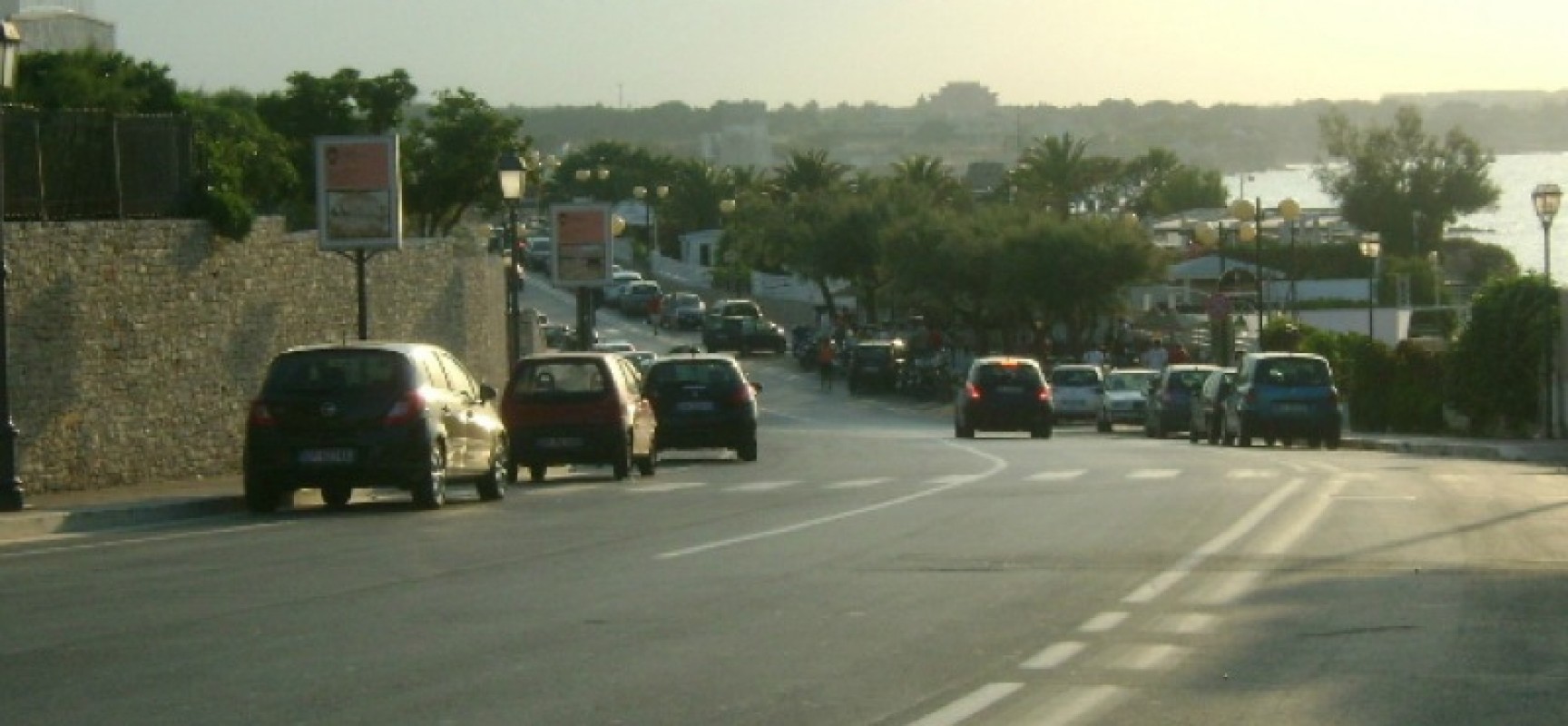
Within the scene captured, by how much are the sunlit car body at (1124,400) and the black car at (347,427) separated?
124 feet

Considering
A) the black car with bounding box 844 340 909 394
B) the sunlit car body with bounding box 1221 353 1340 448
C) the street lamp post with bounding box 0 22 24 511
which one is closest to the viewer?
the street lamp post with bounding box 0 22 24 511

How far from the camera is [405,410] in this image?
81.9ft

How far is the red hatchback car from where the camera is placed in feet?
104

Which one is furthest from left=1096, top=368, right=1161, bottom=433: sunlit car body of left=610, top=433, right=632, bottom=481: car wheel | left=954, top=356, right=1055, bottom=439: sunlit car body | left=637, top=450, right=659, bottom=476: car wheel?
left=610, top=433, right=632, bottom=481: car wheel

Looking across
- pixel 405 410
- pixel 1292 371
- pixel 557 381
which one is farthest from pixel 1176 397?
pixel 405 410

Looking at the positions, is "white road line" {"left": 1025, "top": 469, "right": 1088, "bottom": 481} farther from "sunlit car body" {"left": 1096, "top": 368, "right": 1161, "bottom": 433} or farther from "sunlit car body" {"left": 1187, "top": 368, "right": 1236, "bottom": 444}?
"sunlit car body" {"left": 1096, "top": 368, "right": 1161, "bottom": 433}

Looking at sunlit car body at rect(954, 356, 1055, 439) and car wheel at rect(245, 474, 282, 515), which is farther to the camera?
sunlit car body at rect(954, 356, 1055, 439)

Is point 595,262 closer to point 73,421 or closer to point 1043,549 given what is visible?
point 73,421

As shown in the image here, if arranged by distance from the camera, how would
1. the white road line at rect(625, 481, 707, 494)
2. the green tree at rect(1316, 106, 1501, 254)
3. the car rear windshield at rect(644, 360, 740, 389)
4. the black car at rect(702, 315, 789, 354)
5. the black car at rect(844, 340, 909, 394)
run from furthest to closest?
the green tree at rect(1316, 106, 1501, 254) → the black car at rect(702, 315, 789, 354) → the black car at rect(844, 340, 909, 394) → the car rear windshield at rect(644, 360, 740, 389) → the white road line at rect(625, 481, 707, 494)

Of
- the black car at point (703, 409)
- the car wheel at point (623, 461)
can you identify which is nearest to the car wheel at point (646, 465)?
the car wheel at point (623, 461)

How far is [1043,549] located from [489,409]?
437 inches

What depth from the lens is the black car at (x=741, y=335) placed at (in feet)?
329

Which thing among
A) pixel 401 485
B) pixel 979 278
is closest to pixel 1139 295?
pixel 979 278

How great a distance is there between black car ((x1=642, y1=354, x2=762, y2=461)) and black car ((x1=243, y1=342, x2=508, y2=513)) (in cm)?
1157
